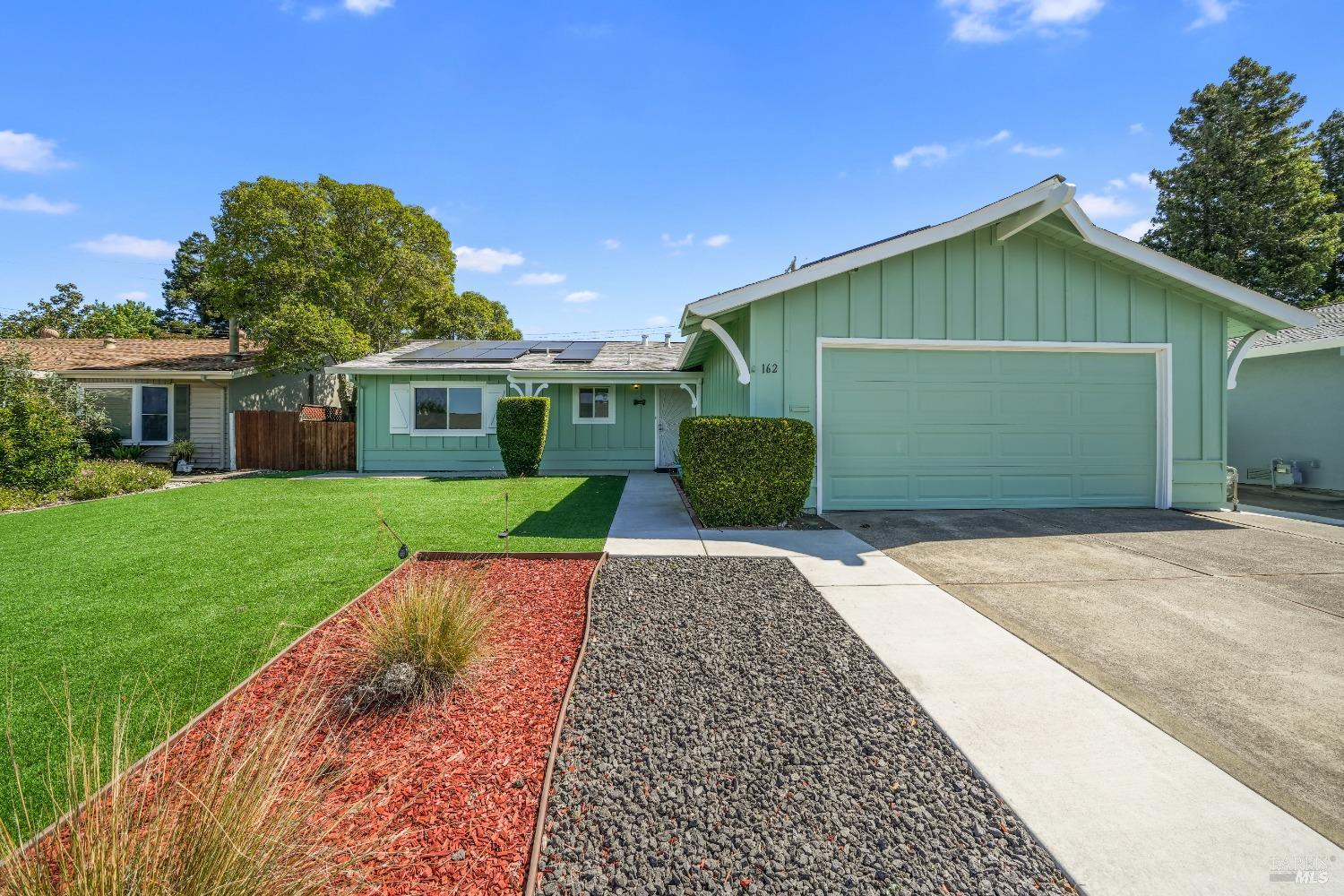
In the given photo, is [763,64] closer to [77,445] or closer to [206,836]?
[206,836]

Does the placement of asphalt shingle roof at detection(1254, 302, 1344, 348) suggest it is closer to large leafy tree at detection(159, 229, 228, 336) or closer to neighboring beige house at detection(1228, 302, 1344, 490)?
neighboring beige house at detection(1228, 302, 1344, 490)

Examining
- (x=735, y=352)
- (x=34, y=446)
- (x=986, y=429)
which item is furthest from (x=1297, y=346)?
(x=34, y=446)

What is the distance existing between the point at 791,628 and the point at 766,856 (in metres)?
1.95

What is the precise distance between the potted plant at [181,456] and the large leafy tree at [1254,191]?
32.4m

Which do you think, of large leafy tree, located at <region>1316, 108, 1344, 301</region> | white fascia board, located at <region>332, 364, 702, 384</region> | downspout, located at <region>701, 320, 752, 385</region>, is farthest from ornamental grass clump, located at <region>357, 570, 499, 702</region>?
large leafy tree, located at <region>1316, 108, 1344, 301</region>

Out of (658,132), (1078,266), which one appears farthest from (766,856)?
(658,132)

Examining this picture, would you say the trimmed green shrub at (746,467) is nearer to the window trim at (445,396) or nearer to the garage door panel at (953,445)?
the garage door panel at (953,445)

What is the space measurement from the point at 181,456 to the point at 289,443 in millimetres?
2589

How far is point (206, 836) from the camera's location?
54.9 inches

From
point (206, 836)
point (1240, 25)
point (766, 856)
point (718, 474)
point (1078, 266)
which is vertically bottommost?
point (766, 856)

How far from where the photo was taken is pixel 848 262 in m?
7.25

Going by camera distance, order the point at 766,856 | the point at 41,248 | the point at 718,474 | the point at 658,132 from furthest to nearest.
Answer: the point at 41,248
the point at 658,132
the point at 718,474
the point at 766,856
